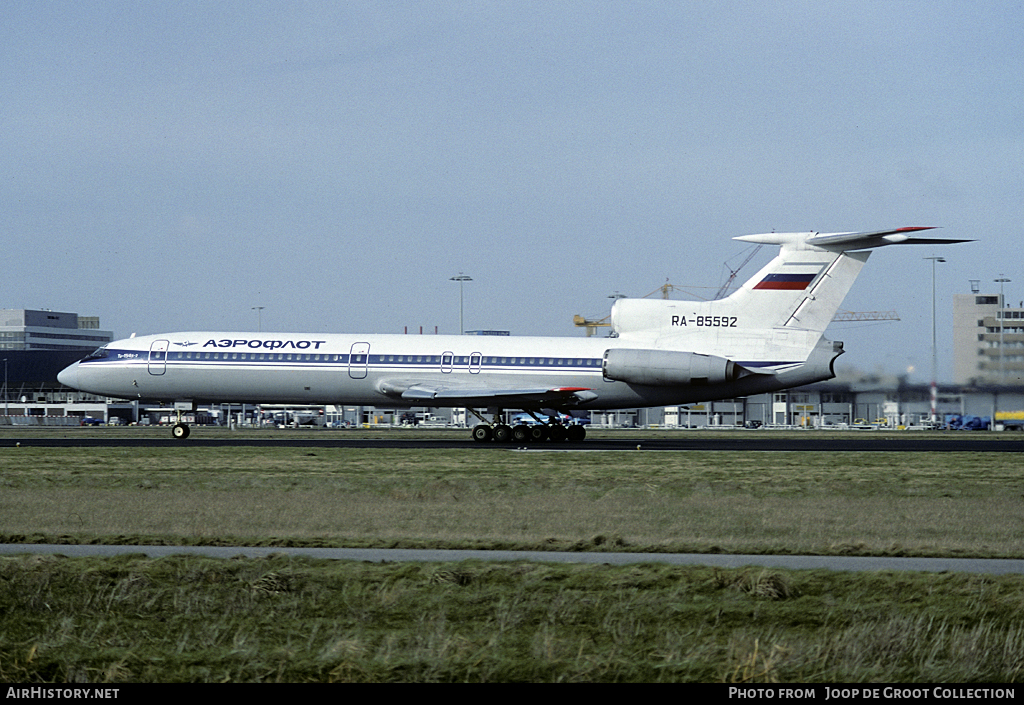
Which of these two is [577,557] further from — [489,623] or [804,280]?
[804,280]

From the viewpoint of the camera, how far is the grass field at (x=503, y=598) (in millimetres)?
9055

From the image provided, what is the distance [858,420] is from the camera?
9106 cm

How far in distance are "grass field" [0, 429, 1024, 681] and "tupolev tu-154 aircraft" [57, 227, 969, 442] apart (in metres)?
20.1

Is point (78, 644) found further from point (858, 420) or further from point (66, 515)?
point (858, 420)

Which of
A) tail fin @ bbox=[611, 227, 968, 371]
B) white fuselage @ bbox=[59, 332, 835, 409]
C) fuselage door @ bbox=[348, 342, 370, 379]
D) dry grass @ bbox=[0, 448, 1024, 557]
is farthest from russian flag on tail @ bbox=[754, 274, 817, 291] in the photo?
fuselage door @ bbox=[348, 342, 370, 379]

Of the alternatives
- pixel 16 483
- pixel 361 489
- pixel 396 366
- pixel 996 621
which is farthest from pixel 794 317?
pixel 996 621

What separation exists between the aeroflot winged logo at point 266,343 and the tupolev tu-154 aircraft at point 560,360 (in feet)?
0.17

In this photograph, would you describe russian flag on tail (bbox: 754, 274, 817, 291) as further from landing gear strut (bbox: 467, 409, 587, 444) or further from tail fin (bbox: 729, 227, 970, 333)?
landing gear strut (bbox: 467, 409, 587, 444)

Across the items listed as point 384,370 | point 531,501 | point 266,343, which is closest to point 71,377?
point 266,343

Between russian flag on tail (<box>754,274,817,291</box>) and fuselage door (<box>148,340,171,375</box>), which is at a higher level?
russian flag on tail (<box>754,274,817,291</box>)

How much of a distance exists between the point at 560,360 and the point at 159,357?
1699 cm

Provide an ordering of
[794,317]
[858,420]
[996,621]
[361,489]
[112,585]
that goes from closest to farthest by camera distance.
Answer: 1. [996,621]
2. [112,585]
3. [361,489]
4. [794,317]
5. [858,420]

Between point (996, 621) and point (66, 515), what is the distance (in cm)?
1457

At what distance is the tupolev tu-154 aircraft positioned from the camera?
40.9m
